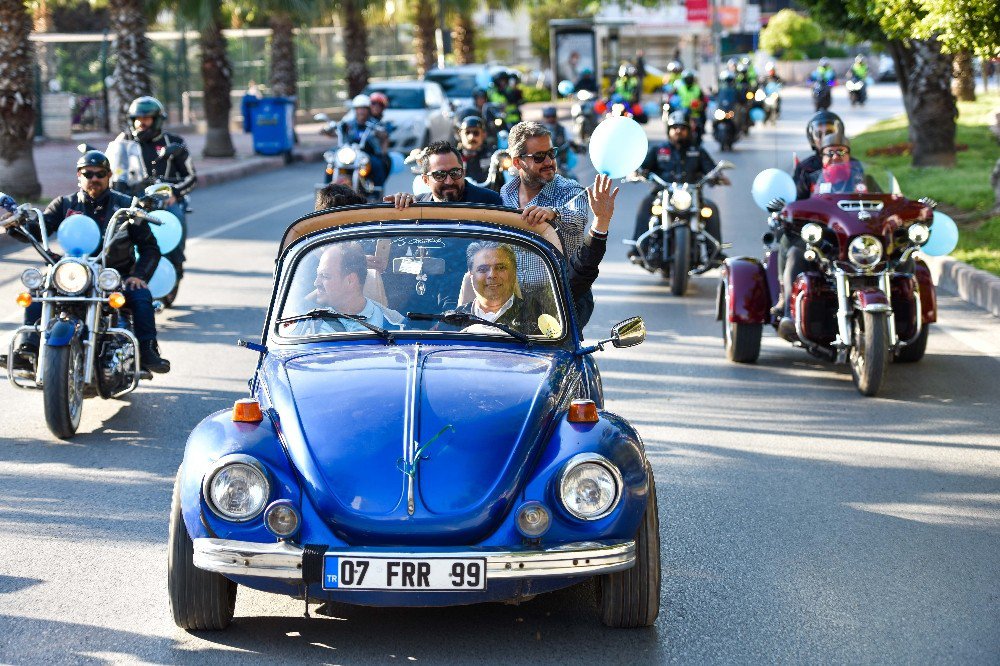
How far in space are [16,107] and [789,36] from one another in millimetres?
80243

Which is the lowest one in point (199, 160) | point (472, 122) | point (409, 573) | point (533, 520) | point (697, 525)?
point (199, 160)

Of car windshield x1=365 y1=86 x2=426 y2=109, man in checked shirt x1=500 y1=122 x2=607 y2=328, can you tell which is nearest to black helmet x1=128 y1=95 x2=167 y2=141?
man in checked shirt x1=500 y1=122 x2=607 y2=328

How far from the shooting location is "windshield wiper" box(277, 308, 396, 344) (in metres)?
6.22

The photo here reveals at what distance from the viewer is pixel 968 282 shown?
14.5 m

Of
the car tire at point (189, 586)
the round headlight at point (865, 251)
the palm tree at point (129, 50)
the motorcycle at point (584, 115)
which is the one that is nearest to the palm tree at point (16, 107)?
the palm tree at point (129, 50)

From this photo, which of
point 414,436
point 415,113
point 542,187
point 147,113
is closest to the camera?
point 414,436

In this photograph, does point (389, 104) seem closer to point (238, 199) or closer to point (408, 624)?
point (238, 199)

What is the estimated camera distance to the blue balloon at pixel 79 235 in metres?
9.28

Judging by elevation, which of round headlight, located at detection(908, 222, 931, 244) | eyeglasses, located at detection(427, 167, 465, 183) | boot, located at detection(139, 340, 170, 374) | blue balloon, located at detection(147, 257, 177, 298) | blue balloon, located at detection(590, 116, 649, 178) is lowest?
boot, located at detection(139, 340, 170, 374)

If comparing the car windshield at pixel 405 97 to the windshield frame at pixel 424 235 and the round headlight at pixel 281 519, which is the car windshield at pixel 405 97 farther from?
the round headlight at pixel 281 519

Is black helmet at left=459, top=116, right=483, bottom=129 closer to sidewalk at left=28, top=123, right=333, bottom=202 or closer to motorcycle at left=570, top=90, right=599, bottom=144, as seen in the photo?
sidewalk at left=28, top=123, right=333, bottom=202

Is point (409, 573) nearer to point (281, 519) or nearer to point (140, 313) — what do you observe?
point (281, 519)

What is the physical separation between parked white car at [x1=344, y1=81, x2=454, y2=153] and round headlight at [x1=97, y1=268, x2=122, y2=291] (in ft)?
80.9

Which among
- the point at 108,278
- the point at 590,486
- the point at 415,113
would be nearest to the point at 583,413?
the point at 590,486
